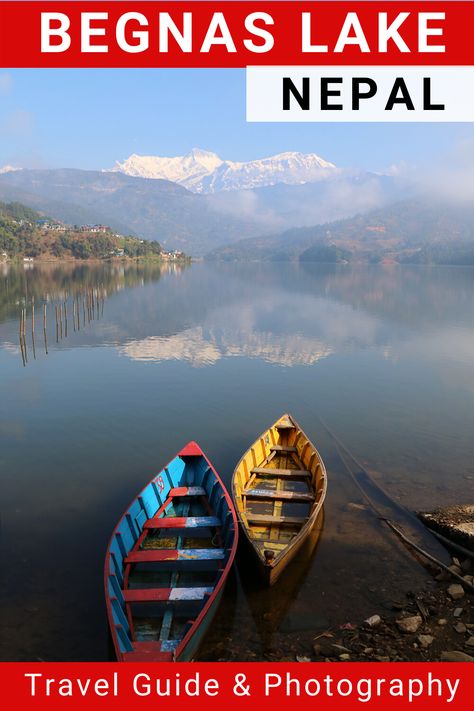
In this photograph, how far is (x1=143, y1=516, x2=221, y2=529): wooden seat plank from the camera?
15047 mm

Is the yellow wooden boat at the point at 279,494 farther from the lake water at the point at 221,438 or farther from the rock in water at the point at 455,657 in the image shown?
the rock in water at the point at 455,657

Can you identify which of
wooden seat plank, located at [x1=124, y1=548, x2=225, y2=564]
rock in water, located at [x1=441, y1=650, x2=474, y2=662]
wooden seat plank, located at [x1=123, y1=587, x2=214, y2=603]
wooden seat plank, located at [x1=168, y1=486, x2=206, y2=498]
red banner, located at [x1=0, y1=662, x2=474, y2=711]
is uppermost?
wooden seat plank, located at [x1=168, y1=486, x2=206, y2=498]

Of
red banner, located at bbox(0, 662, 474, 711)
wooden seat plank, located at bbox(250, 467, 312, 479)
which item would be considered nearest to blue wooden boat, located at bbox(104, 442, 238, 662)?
red banner, located at bbox(0, 662, 474, 711)

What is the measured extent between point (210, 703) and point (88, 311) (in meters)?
58.7

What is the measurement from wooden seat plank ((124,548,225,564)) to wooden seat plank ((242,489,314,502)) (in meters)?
3.67

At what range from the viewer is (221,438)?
24.6 metres

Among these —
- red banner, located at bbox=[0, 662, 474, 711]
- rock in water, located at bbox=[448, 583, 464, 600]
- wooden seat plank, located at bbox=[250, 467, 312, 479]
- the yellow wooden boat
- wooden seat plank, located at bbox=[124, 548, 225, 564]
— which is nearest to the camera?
red banner, located at bbox=[0, 662, 474, 711]

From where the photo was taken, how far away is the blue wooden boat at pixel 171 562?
10.5 meters

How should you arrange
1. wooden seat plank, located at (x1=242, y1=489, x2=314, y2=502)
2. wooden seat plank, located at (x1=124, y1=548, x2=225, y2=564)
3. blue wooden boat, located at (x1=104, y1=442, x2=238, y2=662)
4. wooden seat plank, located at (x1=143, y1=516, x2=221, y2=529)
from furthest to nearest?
wooden seat plank, located at (x1=242, y1=489, x2=314, y2=502)
wooden seat plank, located at (x1=143, y1=516, x2=221, y2=529)
wooden seat plank, located at (x1=124, y1=548, x2=225, y2=564)
blue wooden boat, located at (x1=104, y1=442, x2=238, y2=662)

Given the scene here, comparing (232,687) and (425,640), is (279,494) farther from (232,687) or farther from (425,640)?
(232,687)

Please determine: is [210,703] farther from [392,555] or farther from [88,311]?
[88,311]

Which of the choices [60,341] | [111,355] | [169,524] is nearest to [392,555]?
[169,524]

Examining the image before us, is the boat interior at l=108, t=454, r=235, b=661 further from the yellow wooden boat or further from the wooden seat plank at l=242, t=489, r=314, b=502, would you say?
the wooden seat plank at l=242, t=489, r=314, b=502

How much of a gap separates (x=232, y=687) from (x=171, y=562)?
4.37m
